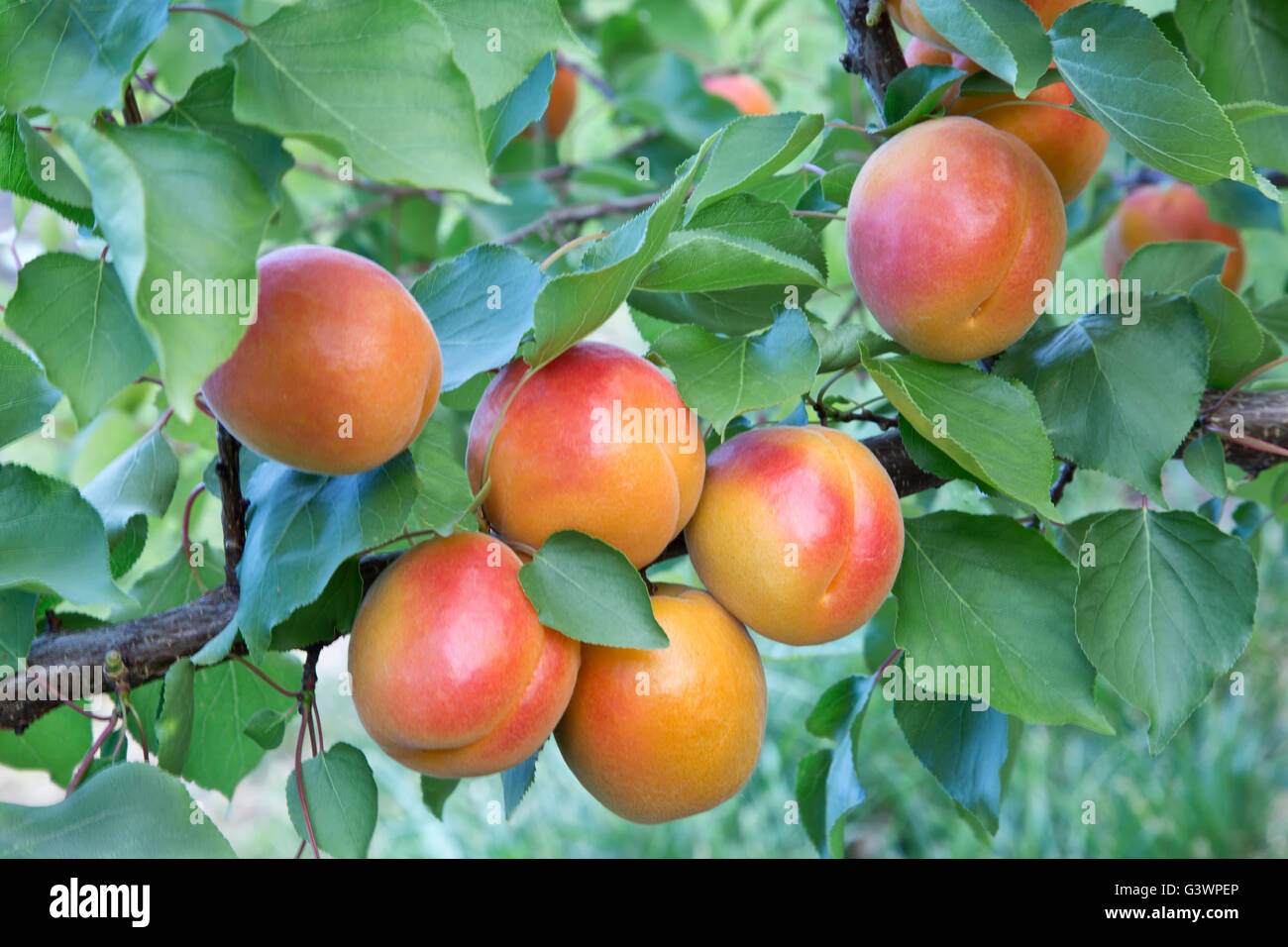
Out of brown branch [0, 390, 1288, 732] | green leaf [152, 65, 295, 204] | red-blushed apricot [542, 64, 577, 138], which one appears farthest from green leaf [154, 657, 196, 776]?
red-blushed apricot [542, 64, 577, 138]

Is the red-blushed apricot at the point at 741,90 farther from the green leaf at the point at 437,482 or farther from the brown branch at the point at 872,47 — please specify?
the green leaf at the point at 437,482

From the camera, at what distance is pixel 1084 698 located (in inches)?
19.8

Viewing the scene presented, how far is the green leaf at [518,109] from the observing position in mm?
554

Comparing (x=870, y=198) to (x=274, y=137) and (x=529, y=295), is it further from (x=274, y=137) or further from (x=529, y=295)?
(x=274, y=137)

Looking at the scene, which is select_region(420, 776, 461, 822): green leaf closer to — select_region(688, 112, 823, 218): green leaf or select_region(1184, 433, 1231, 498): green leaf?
select_region(688, 112, 823, 218): green leaf

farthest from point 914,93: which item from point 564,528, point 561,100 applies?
point 561,100

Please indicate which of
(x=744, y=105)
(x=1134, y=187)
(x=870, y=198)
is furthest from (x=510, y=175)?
(x=870, y=198)

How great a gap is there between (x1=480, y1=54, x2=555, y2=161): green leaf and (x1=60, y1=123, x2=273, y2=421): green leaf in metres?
0.23

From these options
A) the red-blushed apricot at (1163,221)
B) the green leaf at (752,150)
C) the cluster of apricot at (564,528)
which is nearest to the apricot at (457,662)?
the cluster of apricot at (564,528)

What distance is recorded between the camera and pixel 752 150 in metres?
0.54

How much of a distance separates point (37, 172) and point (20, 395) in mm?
187

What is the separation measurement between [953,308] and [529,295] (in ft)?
0.68

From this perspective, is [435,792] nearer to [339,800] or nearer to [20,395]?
[339,800]

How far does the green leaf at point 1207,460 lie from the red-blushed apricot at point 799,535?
21cm
